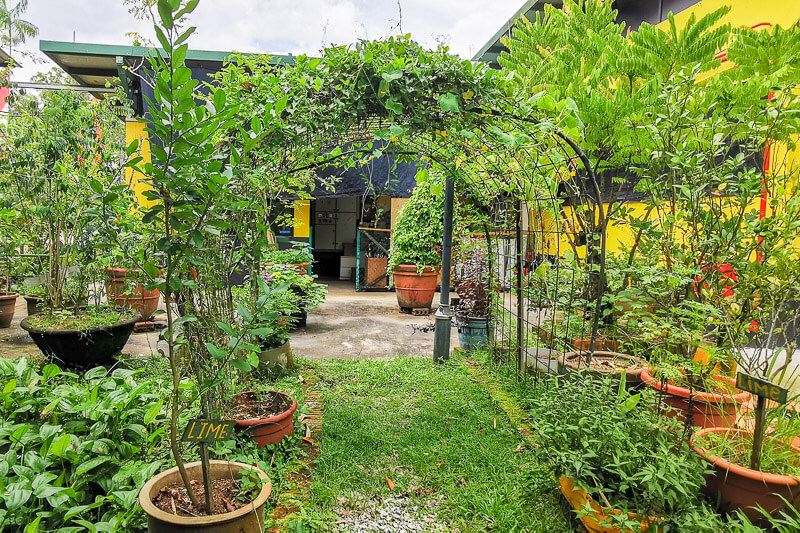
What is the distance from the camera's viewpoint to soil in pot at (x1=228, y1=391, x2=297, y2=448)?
8.75 ft

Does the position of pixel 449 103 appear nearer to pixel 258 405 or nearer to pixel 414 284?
pixel 258 405

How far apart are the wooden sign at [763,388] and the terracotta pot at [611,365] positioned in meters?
0.88

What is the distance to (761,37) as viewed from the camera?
8.09 ft

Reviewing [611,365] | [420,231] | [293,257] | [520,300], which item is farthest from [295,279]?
[420,231]

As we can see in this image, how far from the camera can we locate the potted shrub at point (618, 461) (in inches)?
69.0

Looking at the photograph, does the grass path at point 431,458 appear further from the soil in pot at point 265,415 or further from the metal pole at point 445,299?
the metal pole at point 445,299

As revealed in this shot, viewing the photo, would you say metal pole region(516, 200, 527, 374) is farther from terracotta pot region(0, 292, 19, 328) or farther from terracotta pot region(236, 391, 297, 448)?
terracotta pot region(0, 292, 19, 328)

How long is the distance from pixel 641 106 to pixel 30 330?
4771mm

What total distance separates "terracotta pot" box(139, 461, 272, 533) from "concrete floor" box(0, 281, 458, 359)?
3.18 m

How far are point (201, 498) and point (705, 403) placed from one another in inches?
92.2

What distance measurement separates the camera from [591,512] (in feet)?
6.03

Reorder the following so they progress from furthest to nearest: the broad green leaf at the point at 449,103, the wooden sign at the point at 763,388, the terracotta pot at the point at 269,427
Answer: the terracotta pot at the point at 269,427 → the broad green leaf at the point at 449,103 → the wooden sign at the point at 763,388

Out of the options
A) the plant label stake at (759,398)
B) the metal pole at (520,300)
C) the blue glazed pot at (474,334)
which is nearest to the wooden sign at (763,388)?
the plant label stake at (759,398)

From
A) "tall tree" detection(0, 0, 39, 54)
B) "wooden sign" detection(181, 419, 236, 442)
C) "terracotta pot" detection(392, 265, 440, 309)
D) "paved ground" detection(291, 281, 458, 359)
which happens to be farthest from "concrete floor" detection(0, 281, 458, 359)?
"tall tree" detection(0, 0, 39, 54)
